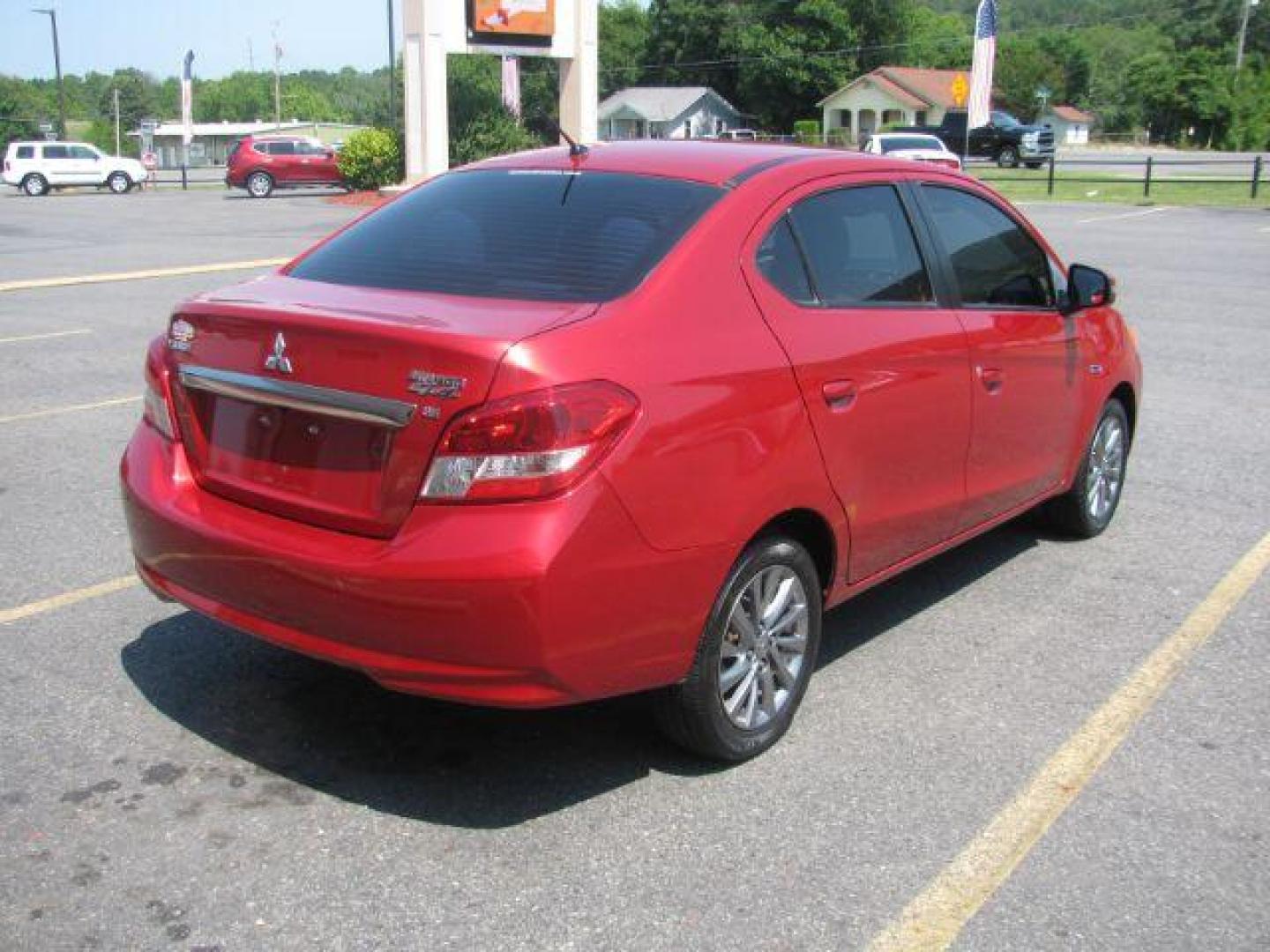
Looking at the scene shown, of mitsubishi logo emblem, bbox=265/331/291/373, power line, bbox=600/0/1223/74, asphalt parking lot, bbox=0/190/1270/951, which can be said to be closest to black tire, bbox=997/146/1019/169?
power line, bbox=600/0/1223/74

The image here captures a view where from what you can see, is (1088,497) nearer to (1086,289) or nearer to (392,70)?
(1086,289)

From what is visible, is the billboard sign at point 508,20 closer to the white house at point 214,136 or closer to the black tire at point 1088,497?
the black tire at point 1088,497

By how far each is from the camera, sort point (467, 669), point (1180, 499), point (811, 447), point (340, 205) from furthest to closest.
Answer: point (340, 205)
point (1180, 499)
point (811, 447)
point (467, 669)

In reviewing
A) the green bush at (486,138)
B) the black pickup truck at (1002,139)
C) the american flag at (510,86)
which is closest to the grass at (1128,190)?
the black pickup truck at (1002,139)

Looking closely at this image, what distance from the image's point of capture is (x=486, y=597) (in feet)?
10.0

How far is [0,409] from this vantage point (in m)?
8.17

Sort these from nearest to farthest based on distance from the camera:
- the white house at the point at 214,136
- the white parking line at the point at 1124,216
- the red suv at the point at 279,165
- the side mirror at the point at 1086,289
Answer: the side mirror at the point at 1086,289
the white parking line at the point at 1124,216
the red suv at the point at 279,165
the white house at the point at 214,136

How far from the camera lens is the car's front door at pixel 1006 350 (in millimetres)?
4711

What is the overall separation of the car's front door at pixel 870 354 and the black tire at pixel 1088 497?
1379mm

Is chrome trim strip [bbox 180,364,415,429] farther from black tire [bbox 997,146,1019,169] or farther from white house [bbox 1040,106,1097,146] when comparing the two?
white house [bbox 1040,106,1097,146]

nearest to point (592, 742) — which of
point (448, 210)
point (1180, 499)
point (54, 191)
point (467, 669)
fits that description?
point (467, 669)

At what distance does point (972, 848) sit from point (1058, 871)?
0.22 metres

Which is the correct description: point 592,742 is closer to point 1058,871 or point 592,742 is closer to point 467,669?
point 467,669

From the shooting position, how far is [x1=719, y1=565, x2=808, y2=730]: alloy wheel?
3672 millimetres
